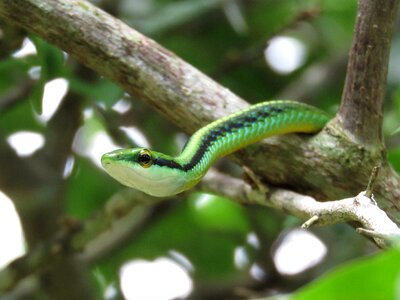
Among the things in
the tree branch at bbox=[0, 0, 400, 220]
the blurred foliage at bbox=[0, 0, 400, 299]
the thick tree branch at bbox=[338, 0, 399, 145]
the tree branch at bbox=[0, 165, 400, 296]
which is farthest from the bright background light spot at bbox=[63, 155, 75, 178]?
the thick tree branch at bbox=[338, 0, 399, 145]

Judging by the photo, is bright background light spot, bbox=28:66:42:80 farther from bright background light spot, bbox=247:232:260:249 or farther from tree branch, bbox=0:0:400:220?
bright background light spot, bbox=247:232:260:249

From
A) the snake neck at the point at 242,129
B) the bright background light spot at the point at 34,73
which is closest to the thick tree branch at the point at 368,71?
the snake neck at the point at 242,129

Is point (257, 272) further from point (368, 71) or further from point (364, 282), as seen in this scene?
point (364, 282)

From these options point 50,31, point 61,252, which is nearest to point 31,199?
point 61,252

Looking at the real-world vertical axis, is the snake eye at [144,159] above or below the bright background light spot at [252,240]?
above

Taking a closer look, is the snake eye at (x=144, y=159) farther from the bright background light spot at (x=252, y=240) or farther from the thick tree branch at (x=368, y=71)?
the bright background light spot at (x=252, y=240)

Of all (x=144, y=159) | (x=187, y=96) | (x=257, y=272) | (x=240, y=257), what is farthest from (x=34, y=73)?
(x=240, y=257)

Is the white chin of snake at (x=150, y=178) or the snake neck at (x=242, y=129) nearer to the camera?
the white chin of snake at (x=150, y=178)
